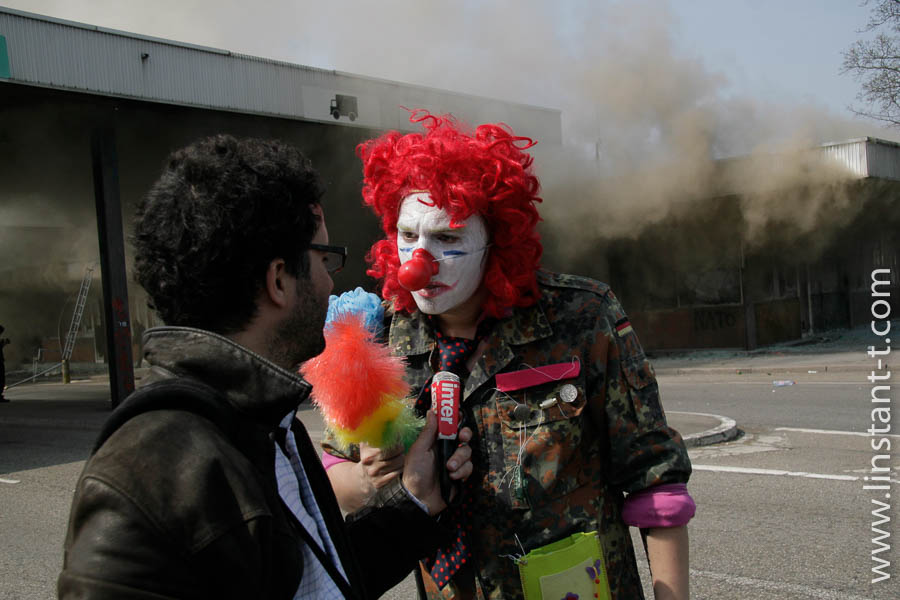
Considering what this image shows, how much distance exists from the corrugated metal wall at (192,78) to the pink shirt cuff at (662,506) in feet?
36.4

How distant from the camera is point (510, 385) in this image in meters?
1.94

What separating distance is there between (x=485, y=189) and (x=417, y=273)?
1.00ft

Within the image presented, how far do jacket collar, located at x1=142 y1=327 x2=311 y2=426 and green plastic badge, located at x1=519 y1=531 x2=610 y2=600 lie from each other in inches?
33.4

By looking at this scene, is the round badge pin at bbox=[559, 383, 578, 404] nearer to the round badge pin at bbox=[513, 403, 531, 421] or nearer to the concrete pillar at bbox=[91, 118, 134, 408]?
the round badge pin at bbox=[513, 403, 531, 421]

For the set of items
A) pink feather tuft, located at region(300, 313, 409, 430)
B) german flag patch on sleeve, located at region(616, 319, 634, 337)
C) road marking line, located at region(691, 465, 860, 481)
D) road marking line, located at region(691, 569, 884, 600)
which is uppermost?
german flag patch on sleeve, located at region(616, 319, 634, 337)

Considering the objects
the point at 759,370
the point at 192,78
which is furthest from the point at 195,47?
the point at 759,370

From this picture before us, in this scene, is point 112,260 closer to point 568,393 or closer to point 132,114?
point 132,114

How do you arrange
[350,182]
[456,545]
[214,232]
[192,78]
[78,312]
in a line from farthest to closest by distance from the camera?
[78,312] → [350,182] → [192,78] → [456,545] → [214,232]

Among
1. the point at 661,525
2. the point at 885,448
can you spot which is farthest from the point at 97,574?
the point at 885,448

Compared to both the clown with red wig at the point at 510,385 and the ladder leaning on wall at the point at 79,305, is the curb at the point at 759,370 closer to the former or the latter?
the clown with red wig at the point at 510,385

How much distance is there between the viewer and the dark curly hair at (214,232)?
1.27 metres

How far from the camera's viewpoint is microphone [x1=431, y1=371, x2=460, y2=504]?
70.6 inches

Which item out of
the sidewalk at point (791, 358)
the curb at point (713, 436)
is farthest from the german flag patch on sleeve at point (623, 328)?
the sidewalk at point (791, 358)

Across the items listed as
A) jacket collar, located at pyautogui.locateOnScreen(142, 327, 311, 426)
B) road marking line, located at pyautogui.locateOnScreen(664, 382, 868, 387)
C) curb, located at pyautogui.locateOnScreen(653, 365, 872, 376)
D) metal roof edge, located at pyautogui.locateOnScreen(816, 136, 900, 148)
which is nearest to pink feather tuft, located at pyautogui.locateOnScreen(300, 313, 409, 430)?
jacket collar, located at pyautogui.locateOnScreen(142, 327, 311, 426)
